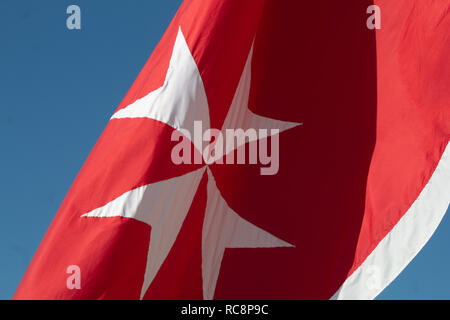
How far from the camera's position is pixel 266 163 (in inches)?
228

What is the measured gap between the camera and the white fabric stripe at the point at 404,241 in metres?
5.08

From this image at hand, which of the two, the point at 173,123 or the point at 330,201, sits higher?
the point at 173,123

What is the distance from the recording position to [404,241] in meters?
5.11

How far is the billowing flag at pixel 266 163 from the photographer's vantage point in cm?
502

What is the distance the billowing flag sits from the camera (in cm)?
502

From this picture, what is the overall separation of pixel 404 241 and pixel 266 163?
131cm

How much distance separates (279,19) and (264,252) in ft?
6.81

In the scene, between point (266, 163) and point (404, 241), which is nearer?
point (404, 241)

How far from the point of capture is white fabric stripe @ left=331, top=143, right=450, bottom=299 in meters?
5.08

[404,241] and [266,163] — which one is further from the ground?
[266,163]

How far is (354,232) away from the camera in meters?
5.37
